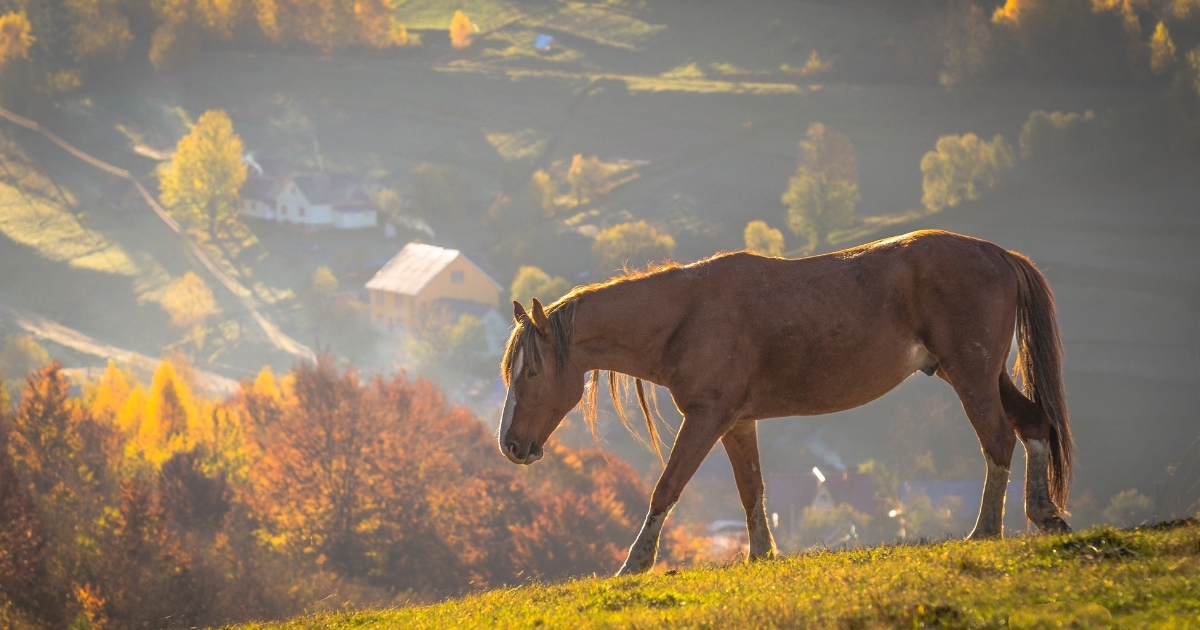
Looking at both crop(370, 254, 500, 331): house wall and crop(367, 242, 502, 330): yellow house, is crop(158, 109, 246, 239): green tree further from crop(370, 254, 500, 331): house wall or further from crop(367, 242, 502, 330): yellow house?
crop(370, 254, 500, 331): house wall

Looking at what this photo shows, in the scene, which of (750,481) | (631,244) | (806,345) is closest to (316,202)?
(631,244)

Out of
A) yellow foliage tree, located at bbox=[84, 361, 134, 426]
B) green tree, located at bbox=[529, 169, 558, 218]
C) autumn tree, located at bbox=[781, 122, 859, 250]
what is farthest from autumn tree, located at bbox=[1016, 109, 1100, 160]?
yellow foliage tree, located at bbox=[84, 361, 134, 426]

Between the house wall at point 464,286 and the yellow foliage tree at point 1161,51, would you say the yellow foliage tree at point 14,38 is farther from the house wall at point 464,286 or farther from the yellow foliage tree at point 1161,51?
the yellow foliage tree at point 1161,51

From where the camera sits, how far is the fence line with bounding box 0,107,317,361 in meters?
117

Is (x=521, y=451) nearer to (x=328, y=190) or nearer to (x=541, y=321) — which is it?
(x=541, y=321)

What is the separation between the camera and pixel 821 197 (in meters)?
118

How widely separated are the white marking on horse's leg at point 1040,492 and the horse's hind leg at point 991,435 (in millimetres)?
224

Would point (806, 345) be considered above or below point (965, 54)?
above

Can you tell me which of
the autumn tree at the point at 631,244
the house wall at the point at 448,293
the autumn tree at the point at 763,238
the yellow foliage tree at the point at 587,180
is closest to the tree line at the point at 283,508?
the autumn tree at the point at 631,244

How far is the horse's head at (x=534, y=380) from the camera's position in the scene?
35.9 ft

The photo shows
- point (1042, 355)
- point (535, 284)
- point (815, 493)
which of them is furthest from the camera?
point (535, 284)

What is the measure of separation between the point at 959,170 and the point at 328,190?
248 feet

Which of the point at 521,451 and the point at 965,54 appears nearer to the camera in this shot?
the point at 521,451

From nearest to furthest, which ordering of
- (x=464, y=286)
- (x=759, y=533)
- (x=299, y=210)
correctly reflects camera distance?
(x=759, y=533) < (x=464, y=286) < (x=299, y=210)
